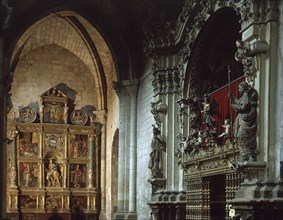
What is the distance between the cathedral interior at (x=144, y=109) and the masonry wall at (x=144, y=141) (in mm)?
37

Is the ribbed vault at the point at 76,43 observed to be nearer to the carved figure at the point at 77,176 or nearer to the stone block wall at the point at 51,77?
the stone block wall at the point at 51,77

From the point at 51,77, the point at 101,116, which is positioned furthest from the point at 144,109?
the point at 51,77

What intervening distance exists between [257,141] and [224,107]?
10.8ft

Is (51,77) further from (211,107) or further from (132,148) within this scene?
(211,107)

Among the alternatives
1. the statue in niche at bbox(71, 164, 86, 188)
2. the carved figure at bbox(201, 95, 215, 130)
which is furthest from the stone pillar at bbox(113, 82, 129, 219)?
the carved figure at bbox(201, 95, 215, 130)

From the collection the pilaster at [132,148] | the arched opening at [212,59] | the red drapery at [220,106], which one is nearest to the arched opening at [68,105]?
the pilaster at [132,148]

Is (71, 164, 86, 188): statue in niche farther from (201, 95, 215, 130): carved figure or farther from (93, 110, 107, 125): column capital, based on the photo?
(201, 95, 215, 130): carved figure

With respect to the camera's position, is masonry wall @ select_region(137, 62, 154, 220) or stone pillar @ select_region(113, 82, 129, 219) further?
stone pillar @ select_region(113, 82, 129, 219)

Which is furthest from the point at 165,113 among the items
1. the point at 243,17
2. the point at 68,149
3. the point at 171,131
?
the point at 68,149

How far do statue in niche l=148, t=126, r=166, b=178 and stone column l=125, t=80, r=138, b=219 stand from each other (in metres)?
3.50

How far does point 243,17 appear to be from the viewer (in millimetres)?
10508

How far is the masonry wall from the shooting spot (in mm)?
17344

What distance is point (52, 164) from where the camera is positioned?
24.2 m

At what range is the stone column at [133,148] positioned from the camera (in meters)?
18.7
